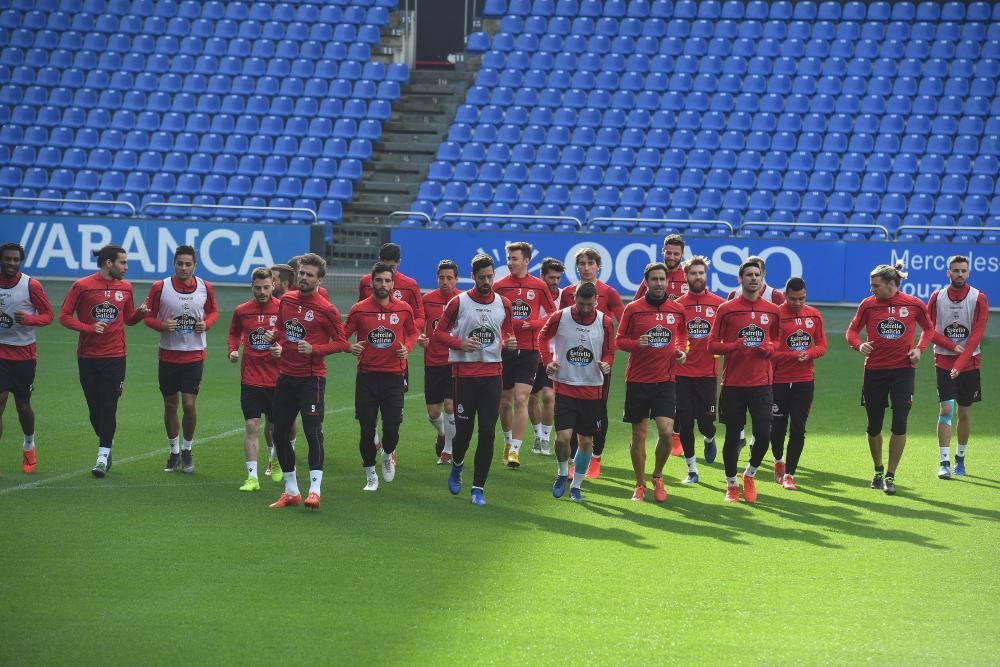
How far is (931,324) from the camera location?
11789 millimetres

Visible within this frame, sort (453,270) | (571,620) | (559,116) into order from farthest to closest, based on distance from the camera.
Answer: (559,116) < (453,270) < (571,620)

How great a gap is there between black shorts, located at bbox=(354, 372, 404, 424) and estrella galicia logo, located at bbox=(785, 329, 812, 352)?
11.7 feet

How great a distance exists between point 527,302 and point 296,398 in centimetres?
307

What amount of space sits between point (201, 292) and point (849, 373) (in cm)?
1133

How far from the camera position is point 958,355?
41.0ft

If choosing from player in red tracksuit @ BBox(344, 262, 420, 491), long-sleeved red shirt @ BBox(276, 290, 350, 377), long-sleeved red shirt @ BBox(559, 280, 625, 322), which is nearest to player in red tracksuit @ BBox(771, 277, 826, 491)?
long-sleeved red shirt @ BBox(559, 280, 625, 322)

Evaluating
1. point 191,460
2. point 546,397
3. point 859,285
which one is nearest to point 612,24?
point 859,285

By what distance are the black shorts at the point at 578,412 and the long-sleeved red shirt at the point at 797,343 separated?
1.84 m

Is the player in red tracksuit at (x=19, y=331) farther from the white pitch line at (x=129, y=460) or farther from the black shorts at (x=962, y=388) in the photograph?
the black shorts at (x=962, y=388)

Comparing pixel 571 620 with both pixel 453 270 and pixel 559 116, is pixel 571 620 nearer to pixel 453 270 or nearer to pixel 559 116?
pixel 453 270

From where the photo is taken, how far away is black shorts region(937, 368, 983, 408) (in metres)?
12.5

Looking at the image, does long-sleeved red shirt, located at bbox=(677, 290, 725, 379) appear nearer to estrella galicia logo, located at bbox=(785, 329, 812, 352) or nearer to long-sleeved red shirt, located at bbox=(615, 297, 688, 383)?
estrella galicia logo, located at bbox=(785, 329, 812, 352)

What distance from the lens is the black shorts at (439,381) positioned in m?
12.8

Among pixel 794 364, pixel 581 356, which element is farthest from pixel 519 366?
pixel 794 364
